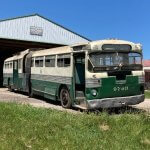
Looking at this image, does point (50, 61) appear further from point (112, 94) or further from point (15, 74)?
point (15, 74)

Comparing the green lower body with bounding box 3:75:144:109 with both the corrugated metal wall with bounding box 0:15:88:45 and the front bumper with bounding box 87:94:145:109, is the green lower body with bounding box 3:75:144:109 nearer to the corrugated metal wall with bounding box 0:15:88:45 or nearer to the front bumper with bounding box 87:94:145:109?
the front bumper with bounding box 87:94:145:109

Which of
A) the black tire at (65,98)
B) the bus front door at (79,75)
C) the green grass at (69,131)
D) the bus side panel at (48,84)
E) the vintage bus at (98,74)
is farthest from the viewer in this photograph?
the bus side panel at (48,84)

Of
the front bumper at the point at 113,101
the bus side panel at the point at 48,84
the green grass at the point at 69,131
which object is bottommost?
the green grass at the point at 69,131

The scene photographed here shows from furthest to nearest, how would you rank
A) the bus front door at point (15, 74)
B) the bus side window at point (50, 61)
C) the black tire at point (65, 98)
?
the bus front door at point (15, 74), the bus side window at point (50, 61), the black tire at point (65, 98)

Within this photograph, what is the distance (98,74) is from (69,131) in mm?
4829

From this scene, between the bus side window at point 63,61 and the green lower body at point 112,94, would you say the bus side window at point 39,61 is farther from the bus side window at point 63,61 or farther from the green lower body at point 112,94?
the green lower body at point 112,94

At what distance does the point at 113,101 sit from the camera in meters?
14.1

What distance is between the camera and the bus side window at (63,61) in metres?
15.8

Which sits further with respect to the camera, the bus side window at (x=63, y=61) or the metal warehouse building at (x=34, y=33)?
the metal warehouse building at (x=34, y=33)

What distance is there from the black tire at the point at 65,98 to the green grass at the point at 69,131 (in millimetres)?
3783

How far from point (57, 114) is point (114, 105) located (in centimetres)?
307

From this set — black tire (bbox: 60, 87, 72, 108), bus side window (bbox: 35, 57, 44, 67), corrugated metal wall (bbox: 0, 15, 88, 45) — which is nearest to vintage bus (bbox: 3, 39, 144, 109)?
black tire (bbox: 60, 87, 72, 108)

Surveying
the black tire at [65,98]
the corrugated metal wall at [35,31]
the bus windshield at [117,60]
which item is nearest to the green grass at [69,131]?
the bus windshield at [117,60]

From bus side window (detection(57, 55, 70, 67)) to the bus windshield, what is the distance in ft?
6.30
